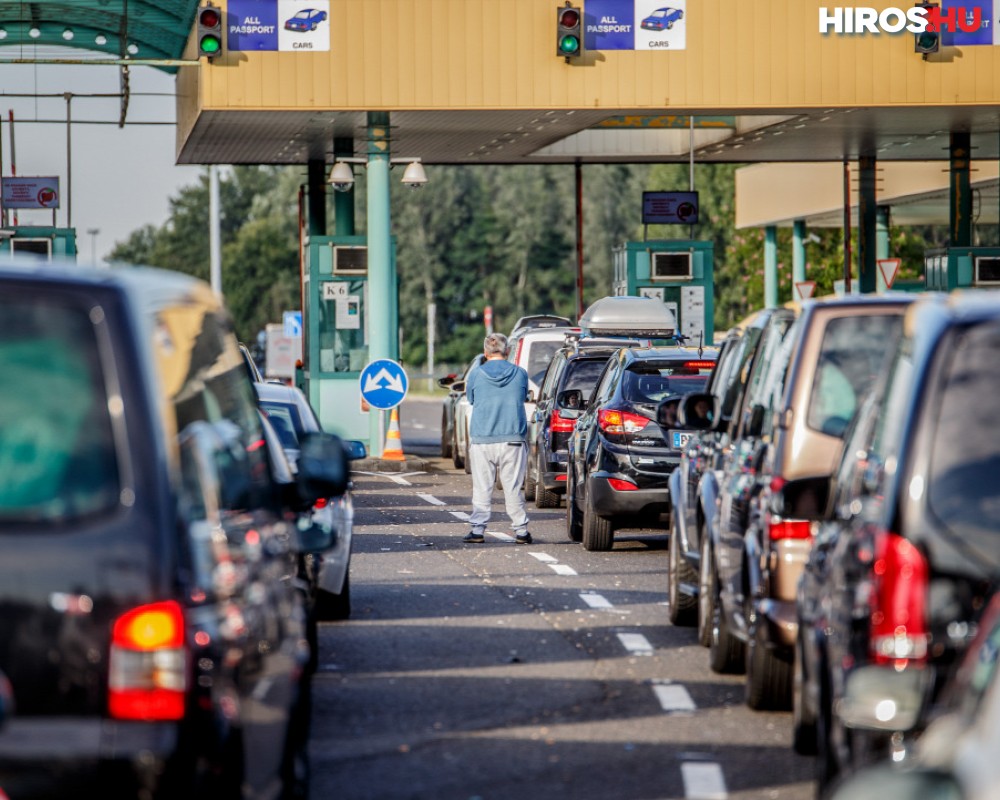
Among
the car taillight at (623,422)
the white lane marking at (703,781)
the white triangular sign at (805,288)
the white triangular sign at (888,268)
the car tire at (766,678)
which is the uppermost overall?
the white triangular sign at (888,268)

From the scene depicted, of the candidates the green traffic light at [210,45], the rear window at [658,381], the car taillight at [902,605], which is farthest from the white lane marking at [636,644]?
the green traffic light at [210,45]

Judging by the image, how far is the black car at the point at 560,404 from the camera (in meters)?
20.2

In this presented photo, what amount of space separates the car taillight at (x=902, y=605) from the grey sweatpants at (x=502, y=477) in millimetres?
12242

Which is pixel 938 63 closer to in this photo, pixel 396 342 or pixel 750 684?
pixel 396 342

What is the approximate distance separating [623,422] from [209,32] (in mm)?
10835

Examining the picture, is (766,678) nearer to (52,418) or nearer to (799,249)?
(52,418)

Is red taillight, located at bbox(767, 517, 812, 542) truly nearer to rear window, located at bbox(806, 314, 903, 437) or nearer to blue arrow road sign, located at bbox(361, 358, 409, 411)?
rear window, located at bbox(806, 314, 903, 437)

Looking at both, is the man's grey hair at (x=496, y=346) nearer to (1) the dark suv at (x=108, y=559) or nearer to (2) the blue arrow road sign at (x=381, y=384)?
(2) the blue arrow road sign at (x=381, y=384)

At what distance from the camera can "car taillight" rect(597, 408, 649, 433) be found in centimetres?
1652

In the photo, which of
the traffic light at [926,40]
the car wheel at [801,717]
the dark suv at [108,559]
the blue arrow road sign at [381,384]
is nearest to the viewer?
the dark suv at [108,559]

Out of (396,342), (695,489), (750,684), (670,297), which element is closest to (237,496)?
Answer: (750,684)

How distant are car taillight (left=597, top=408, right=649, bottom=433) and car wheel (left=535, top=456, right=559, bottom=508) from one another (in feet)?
15.7

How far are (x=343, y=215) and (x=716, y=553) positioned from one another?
23.5 meters

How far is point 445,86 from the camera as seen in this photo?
27.2 metres
